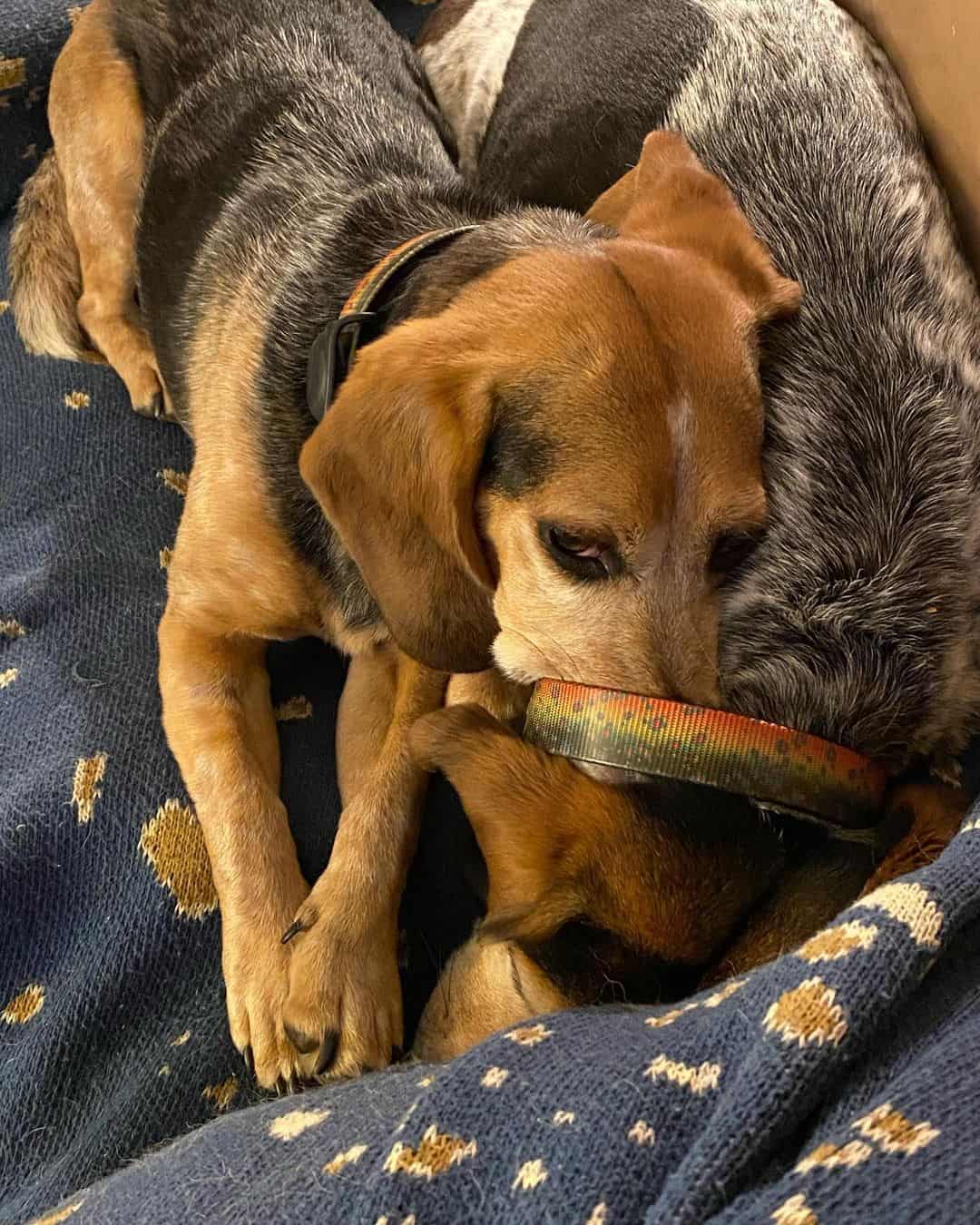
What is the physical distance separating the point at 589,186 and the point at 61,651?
1613mm

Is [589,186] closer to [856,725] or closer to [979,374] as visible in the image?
[979,374]

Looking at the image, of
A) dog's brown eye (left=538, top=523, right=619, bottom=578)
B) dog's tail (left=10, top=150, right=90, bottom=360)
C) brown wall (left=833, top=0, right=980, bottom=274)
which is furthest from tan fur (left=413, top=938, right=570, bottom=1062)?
dog's tail (left=10, top=150, right=90, bottom=360)

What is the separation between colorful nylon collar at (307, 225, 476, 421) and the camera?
76.0 inches

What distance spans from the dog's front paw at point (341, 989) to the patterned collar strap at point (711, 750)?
0.54 meters

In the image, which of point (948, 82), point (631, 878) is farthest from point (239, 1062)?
point (948, 82)

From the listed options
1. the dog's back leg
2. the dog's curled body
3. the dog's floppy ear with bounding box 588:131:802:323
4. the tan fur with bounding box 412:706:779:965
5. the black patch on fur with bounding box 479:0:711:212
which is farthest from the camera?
the dog's back leg

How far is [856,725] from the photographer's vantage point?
172 centimetres

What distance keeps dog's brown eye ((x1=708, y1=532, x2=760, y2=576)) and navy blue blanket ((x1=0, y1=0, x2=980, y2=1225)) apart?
0.60 metres

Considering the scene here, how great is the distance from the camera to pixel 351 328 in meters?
1.94

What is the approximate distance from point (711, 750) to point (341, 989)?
2.61 ft

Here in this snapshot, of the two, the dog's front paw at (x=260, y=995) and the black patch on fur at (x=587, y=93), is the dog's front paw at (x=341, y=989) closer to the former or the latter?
the dog's front paw at (x=260, y=995)

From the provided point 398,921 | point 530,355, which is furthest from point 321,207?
point 398,921

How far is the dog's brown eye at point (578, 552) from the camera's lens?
166cm

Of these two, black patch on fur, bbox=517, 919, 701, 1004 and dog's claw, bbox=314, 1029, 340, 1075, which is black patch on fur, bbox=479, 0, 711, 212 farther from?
dog's claw, bbox=314, 1029, 340, 1075
